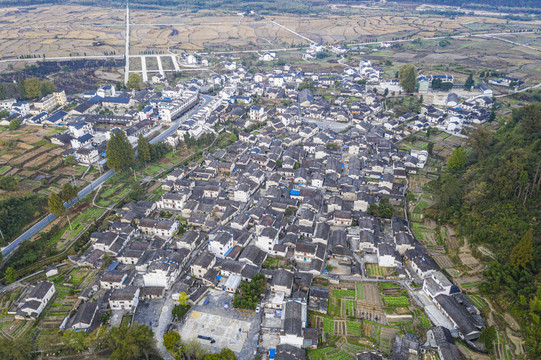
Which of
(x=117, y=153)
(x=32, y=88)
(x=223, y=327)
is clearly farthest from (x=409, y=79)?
(x=32, y=88)

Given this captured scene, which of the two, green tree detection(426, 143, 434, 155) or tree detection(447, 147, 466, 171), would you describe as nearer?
tree detection(447, 147, 466, 171)

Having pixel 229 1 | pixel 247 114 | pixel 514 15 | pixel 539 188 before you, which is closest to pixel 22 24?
pixel 229 1

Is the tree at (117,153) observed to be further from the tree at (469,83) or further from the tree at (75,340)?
the tree at (469,83)

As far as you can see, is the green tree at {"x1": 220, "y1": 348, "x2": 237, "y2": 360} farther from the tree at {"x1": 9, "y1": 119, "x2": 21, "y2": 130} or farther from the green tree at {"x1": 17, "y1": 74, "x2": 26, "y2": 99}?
the green tree at {"x1": 17, "y1": 74, "x2": 26, "y2": 99}

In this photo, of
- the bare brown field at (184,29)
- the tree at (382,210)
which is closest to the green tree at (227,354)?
the tree at (382,210)

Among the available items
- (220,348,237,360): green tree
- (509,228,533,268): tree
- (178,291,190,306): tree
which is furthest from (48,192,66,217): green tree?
(509,228,533,268): tree

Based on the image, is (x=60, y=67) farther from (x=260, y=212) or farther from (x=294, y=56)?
(x=260, y=212)
